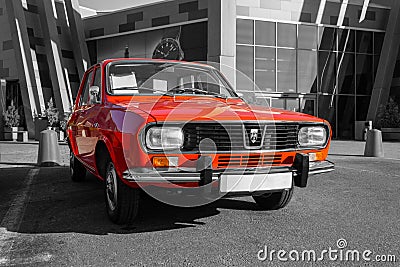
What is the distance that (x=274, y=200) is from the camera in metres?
4.58

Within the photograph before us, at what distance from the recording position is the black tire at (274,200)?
447 cm

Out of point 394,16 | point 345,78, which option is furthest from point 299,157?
point 394,16

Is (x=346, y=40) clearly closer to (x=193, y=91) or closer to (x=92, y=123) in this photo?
(x=193, y=91)

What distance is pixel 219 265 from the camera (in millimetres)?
2910

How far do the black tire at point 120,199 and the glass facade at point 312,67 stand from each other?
17720mm

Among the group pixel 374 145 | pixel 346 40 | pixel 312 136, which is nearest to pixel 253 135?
pixel 312 136

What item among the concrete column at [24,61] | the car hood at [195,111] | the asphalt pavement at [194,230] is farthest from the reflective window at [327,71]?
the car hood at [195,111]

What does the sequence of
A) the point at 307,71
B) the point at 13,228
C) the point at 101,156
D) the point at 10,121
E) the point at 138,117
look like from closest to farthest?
the point at 138,117 → the point at 13,228 → the point at 101,156 → the point at 307,71 → the point at 10,121

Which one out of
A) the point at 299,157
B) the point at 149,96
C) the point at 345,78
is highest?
the point at 149,96

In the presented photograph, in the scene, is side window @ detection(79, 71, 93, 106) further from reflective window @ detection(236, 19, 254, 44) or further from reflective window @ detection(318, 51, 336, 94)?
reflective window @ detection(318, 51, 336, 94)

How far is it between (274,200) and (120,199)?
5.81ft

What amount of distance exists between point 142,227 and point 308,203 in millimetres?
2244

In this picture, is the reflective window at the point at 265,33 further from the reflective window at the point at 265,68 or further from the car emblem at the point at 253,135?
the car emblem at the point at 253,135

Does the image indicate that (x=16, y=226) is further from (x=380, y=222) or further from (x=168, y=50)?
(x=168, y=50)
